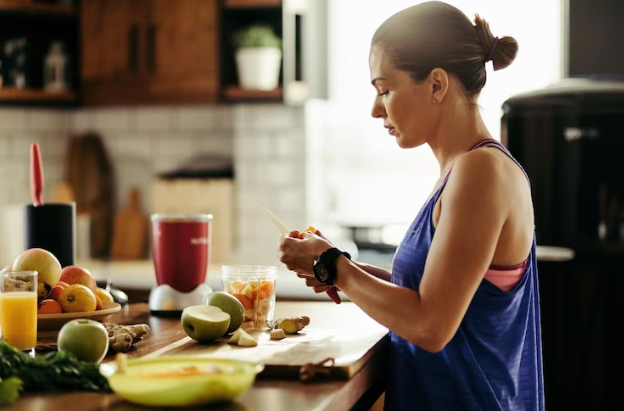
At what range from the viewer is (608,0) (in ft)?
11.9

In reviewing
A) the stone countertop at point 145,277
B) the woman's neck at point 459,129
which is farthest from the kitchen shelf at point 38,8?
the woman's neck at point 459,129

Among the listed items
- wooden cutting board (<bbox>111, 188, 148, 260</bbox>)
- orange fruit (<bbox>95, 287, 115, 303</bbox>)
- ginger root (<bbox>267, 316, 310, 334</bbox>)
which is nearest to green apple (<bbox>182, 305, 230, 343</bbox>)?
ginger root (<bbox>267, 316, 310, 334</bbox>)

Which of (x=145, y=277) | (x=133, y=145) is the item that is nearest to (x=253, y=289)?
(x=145, y=277)

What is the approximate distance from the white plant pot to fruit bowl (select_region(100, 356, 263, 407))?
115 inches

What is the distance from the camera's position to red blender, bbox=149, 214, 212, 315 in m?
2.26

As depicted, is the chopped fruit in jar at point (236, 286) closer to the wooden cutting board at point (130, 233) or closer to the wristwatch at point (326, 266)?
the wristwatch at point (326, 266)

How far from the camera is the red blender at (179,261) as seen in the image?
2256 mm

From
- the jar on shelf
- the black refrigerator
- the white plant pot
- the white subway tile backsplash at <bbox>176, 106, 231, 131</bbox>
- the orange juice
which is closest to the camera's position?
the orange juice

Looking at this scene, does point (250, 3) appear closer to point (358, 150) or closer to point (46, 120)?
point (358, 150)

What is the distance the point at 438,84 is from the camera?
1722mm

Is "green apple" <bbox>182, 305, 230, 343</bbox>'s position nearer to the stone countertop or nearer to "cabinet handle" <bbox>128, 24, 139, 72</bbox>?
the stone countertop

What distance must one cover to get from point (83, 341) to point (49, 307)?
389 millimetres

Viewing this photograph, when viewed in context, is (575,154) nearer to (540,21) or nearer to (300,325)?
(540,21)

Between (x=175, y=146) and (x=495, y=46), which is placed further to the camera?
(x=175, y=146)
